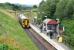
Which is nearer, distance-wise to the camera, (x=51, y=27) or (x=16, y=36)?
(x=16, y=36)

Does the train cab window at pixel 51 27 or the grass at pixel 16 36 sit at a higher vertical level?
the grass at pixel 16 36

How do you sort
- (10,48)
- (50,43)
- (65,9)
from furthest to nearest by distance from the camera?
(65,9), (50,43), (10,48)

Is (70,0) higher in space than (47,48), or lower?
higher

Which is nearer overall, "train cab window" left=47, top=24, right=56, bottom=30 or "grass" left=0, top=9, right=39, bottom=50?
"grass" left=0, top=9, right=39, bottom=50

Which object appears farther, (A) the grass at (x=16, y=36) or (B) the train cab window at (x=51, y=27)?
(B) the train cab window at (x=51, y=27)

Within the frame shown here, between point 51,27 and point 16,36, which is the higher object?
point 16,36

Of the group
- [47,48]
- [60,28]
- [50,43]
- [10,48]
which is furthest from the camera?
[60,28]

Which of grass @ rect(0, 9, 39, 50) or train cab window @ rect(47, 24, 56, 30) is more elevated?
grass @ rect(0, 9, 39, 50)

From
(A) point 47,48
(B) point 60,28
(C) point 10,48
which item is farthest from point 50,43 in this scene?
(C) point 10,48

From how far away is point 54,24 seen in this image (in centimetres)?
3478

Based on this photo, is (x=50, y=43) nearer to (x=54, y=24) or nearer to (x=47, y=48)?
(x=47, y=48)

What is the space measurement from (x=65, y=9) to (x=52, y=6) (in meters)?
6.59

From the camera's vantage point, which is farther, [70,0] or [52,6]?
[52,6]

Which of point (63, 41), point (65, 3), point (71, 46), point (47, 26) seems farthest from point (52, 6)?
point (71, 46)
